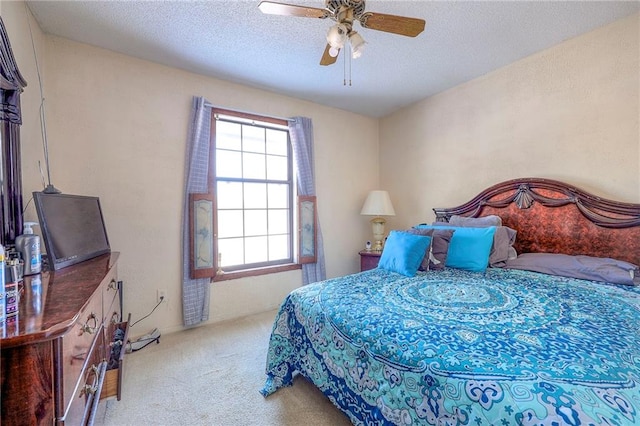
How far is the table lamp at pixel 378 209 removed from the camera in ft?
11.6

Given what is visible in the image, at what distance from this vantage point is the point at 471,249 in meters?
2.28

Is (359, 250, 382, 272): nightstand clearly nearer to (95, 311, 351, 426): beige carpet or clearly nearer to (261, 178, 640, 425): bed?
(261, 178, 640, 425): bed

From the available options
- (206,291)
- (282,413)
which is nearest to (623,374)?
(282,413)

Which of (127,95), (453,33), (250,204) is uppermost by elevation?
A: (453,33)

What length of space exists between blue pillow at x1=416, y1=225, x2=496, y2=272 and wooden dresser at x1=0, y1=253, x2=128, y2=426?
94.5 inches

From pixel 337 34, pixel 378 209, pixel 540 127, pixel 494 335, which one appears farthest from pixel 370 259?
pixel 337 34

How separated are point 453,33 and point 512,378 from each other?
2402mm

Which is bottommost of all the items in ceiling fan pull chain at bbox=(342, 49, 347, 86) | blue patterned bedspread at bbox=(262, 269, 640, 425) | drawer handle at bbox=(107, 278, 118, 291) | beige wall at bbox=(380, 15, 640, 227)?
blue patterned bedspread at bbox=(262, 269, 640, 425)

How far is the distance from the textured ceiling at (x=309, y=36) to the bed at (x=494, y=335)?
1255 mm

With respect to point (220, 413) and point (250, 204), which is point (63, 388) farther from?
point (250, 204)

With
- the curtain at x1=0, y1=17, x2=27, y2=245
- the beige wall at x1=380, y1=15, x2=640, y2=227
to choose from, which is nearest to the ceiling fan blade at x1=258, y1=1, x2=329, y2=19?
the curtain at x1=0, y1=17, x2=27, y2=245

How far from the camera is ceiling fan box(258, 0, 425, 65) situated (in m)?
1.43

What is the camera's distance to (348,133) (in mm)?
3859

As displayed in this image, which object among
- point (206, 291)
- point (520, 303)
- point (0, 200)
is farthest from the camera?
point (206, 291)
